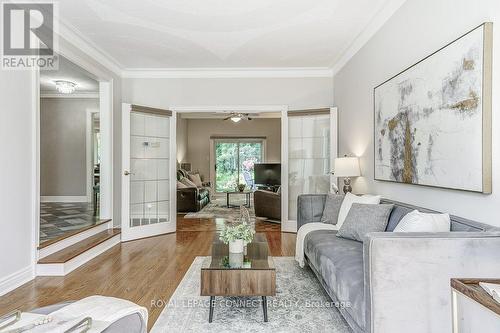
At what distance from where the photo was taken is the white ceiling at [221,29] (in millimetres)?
3338

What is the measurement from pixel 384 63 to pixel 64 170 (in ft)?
26.4

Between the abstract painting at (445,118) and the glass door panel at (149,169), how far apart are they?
3694 millimetres

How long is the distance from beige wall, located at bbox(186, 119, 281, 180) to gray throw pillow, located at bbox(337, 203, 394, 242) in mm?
8622

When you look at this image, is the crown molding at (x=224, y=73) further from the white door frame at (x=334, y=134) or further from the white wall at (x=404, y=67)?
the white door frame at (x=334, y=134)

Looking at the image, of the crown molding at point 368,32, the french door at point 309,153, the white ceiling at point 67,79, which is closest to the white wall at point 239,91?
the french door at point 309,153

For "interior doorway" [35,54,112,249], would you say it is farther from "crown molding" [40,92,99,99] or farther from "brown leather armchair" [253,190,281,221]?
"brown leather armchair" [253,190,281,221]

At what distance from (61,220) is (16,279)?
270 cm

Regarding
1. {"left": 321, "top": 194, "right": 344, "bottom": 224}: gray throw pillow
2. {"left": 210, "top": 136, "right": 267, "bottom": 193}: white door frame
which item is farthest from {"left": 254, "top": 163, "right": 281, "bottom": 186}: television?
{"left": 321, "top": 194, "right": 344, "bottom": 224}: gray throw pillow

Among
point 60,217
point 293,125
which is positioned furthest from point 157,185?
point 293,125

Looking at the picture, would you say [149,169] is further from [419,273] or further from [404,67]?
[419,273]

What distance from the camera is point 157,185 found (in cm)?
546

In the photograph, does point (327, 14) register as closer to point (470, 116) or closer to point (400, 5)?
point (400, 5)

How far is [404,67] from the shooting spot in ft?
10.0

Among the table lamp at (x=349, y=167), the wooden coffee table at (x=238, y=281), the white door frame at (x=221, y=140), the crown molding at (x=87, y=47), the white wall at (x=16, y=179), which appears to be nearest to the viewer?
the wooden coffee table at (x=238, y=281)
